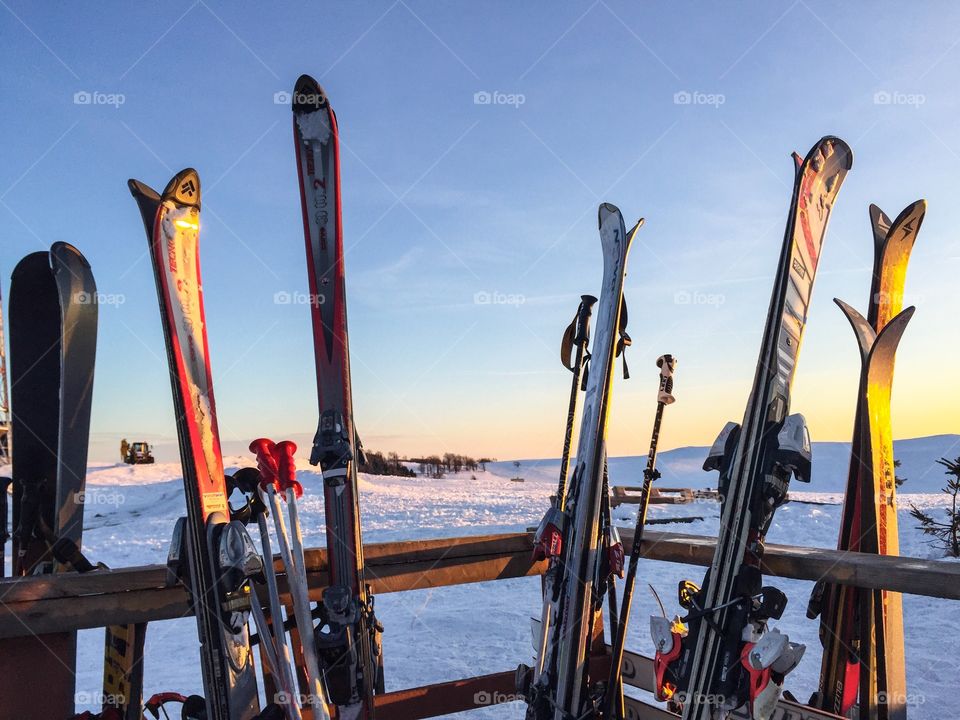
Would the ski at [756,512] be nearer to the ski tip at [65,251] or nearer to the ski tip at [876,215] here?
the ski tip at [876,215]

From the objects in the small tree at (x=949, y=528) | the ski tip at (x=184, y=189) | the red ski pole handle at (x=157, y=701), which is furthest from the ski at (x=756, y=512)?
the small tree at (x=949, y=528)

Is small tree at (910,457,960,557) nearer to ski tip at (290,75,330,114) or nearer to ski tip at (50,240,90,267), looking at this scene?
ski tip at (290,75,330,114)

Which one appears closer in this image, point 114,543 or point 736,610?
point 736,610

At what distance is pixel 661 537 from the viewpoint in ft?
9.55

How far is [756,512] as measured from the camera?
2361 millimetres

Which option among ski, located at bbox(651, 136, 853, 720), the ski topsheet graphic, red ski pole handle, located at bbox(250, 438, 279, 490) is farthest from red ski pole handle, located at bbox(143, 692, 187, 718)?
ski, located at bbox(651, 136, 853, 720)

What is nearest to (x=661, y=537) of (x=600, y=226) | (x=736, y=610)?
(x=736, y=610)

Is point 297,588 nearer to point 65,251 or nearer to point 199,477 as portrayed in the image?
point 199,477

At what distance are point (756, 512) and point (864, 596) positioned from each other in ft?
2.27

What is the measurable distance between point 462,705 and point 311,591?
0.77 metres

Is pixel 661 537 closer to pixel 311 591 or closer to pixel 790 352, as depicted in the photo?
pixel 790 352

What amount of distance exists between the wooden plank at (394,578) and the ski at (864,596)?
1.40 ft

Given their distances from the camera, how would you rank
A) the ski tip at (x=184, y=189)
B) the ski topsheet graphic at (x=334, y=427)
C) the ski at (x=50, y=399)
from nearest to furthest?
the ski topsheet graphic at (x=334, y=427) → the ski tip at (x=184, y=189) → the ski at (x=50, y=399)

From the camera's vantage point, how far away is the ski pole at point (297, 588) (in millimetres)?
2385
